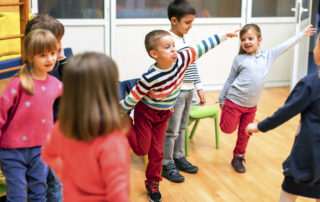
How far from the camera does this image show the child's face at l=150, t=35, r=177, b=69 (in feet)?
8.75

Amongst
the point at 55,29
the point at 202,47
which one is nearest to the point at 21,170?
the point at 55,29

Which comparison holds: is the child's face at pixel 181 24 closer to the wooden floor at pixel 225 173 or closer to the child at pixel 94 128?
the wooden floor at pixel 225 173

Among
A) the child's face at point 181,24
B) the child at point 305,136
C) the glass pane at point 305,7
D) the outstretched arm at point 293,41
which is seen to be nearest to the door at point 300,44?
the glass pane at point 305,7

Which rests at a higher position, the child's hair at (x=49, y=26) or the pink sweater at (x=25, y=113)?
the child's hair at (x=49, y=26)

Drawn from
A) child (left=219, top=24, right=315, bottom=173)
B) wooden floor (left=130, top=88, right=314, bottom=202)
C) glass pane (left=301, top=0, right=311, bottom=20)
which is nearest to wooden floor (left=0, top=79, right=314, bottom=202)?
wooden floor (left=130, top=88, right=314, bottom=202)

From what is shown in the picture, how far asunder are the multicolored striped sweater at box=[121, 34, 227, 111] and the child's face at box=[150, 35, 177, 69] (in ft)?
0.13

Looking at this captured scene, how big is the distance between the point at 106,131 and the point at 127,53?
394cm

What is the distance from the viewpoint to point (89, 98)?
1.49 metres

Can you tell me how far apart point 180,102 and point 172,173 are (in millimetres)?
530

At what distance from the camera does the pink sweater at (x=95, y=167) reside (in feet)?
4.92

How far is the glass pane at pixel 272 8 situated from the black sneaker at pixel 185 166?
3055 mm

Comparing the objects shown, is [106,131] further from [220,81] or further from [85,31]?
[220,81]

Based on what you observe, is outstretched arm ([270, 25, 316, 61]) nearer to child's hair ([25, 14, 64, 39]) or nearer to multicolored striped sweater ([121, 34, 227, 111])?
multicolored striped sweater ([121, 34, 227, 111])

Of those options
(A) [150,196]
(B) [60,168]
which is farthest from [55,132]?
(A) [150,196]
